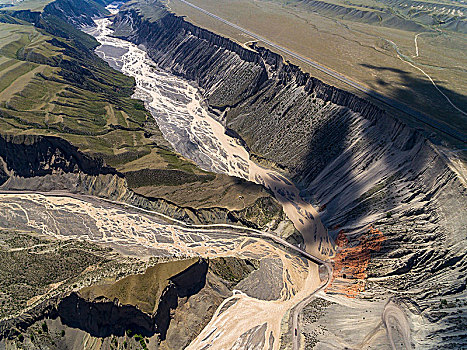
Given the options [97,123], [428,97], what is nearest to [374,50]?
[428,97]

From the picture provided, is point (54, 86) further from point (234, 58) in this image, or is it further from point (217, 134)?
point (234, 58)

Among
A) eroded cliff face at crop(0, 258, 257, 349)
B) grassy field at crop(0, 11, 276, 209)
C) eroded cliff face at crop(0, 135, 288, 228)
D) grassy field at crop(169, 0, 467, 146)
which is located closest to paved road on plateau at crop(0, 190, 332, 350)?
eroded cliff face at crop(0, 135, 288, 228)

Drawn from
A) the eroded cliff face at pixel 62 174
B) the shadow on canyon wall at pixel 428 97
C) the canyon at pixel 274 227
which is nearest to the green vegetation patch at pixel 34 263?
the canyon at pixel 274 227

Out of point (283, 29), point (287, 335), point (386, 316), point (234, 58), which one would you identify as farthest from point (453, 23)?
point (287, 335)

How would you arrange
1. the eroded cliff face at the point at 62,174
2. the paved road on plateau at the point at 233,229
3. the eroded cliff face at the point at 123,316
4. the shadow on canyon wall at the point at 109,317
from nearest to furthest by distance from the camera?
the eroded cliff face at the point at 123,316
the shadow on canyon wall at the point at 109,317
the paved road on plateau at the point at 233,229
the eroded cliff face at the point at 62,174

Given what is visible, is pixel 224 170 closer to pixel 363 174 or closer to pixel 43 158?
pixel 363 174

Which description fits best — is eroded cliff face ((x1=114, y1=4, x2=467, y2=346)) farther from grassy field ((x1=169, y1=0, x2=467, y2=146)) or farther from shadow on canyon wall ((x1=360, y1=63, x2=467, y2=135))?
shadow on canyon wall ((x1=360, y1=63, x2=467, y2=135))

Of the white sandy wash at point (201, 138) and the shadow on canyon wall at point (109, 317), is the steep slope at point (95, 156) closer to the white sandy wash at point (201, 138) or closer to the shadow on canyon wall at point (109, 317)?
the white sandy wash at point (201, 138)
